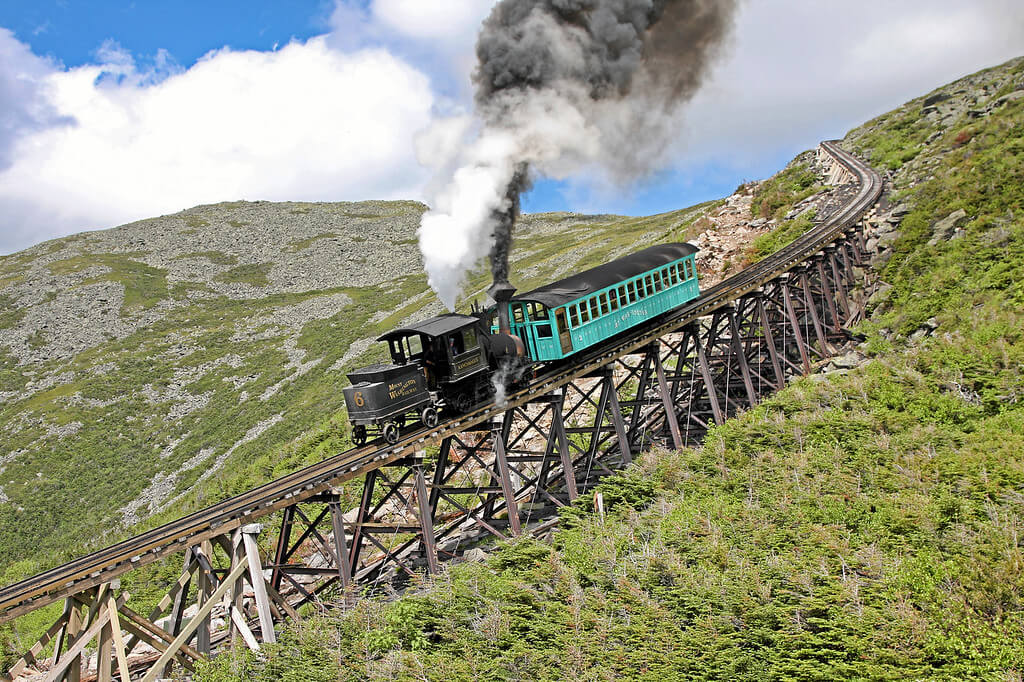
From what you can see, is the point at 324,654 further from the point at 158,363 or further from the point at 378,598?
the point at 158,363

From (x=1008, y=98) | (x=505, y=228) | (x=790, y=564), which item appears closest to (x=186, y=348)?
(x=505, y=228)

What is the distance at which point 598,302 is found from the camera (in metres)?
21.5

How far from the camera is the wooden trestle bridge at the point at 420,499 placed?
536 inches

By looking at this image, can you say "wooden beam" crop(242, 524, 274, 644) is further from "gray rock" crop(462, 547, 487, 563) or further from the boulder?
the boulder

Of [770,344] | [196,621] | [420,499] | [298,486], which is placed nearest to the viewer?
[196,621]

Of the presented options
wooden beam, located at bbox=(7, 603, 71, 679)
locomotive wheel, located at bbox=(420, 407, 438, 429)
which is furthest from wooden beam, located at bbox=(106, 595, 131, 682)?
locomotive wheel, located at bbox=(420, 407, 438, 429)

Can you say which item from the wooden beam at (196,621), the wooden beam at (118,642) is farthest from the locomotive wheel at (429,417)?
the wooden beam at (118,642)

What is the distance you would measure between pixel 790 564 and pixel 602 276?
37.3ft

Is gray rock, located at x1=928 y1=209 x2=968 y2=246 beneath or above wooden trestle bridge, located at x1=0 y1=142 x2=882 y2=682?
above

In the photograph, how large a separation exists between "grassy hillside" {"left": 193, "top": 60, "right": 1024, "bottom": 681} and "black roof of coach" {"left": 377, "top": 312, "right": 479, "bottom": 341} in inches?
237

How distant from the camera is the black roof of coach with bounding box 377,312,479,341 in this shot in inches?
705

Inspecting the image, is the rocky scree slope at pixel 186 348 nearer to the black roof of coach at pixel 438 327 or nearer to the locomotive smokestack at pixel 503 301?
the locomotive smokestack at pixel 503 301

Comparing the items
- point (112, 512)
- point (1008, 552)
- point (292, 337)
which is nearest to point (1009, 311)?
point (1008, 552)

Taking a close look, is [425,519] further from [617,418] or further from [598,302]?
[598,302]
